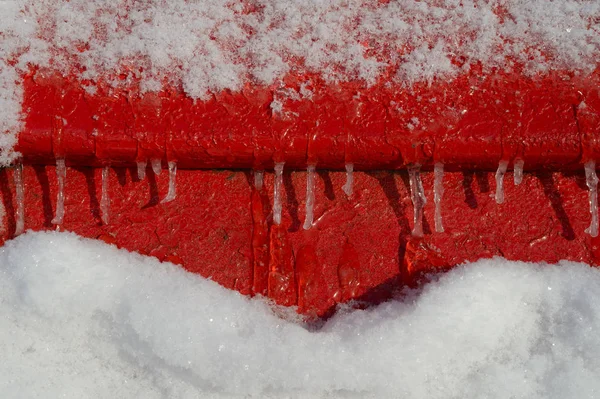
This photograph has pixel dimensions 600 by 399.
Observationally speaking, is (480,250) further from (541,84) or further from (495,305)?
(541,84)

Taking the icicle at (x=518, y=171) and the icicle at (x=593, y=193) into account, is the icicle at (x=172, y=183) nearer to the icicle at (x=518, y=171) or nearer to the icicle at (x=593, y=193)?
the icicle at (x=518, y=171)

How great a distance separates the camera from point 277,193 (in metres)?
1.38

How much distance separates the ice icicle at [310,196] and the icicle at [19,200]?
740 mm

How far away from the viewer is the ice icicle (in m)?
1.37

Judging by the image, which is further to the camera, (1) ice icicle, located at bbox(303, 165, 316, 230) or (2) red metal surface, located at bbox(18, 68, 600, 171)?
(1) ice icicle, located at bbox(303, 165, 316, 230)

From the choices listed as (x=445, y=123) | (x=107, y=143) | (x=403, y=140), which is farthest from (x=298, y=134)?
(x=107, y=143)

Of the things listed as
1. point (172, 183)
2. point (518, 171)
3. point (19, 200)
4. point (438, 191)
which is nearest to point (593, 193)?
point (518, 171)

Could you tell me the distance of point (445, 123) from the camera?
1.27 m

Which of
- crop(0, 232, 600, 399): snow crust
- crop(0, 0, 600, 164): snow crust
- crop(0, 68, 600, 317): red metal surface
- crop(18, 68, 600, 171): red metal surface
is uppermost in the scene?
crop(0, 0, 600, 164): snow crust

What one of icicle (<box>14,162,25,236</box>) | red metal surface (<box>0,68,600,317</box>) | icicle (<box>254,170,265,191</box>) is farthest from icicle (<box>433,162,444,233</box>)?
icicle (<box>14,162,25,236</box>)

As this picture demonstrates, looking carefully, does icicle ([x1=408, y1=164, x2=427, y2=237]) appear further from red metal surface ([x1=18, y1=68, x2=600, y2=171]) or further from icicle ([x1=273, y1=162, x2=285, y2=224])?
icicle ([x1=273, y1=162, x2=285, y2=224])

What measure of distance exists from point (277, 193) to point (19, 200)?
67cm

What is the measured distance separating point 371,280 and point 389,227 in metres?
0.15

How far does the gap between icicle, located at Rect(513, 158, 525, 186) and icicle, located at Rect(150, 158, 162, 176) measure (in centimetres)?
87
